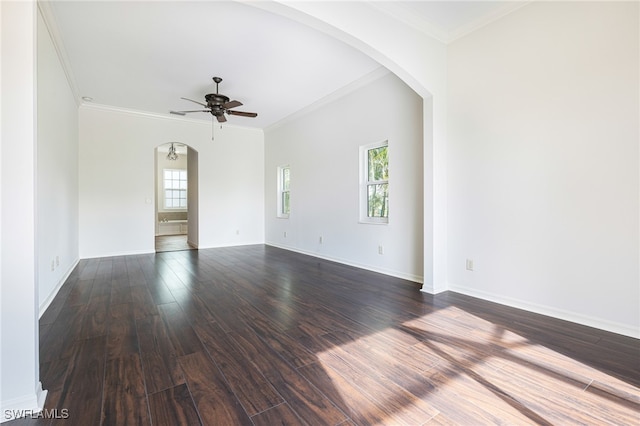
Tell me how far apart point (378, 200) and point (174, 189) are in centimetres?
888

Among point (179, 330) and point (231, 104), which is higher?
point (231, 104)

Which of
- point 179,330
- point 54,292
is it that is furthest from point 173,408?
point 54,292

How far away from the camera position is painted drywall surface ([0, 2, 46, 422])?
4.54 ft

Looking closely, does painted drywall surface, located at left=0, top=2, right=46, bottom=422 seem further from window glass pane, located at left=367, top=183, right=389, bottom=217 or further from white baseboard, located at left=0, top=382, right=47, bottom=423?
window glass pane, located at left=367, top=183, right=389, bottom=217

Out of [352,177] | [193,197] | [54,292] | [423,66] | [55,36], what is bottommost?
[54,292]

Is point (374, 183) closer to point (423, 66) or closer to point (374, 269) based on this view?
point (374, 269)

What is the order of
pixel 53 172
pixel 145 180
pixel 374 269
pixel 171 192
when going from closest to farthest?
pixel 53 172
pixel 374 269
pixel 145 180
pixel 171 192

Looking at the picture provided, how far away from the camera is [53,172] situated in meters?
3.47

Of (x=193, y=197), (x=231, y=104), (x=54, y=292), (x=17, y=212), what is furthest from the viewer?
(x=193, y=197)

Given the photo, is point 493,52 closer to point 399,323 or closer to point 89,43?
point 399,323

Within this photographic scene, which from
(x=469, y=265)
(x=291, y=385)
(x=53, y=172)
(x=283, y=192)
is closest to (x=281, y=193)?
(x=283, y=192)

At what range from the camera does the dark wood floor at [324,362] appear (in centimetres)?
147

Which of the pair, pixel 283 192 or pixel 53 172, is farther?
pixel 283 192

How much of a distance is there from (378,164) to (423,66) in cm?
157
